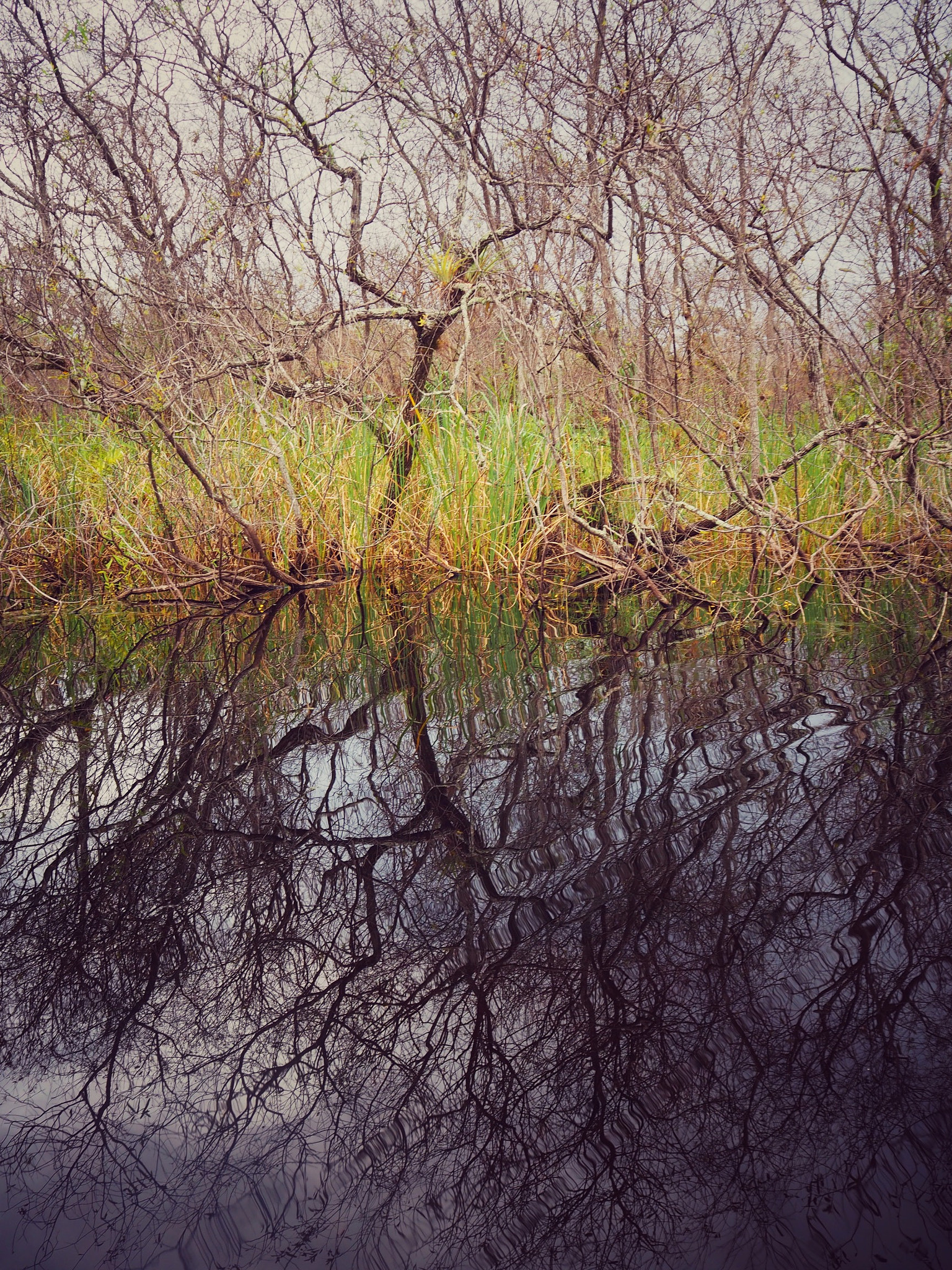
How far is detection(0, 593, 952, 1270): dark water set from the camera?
2.54ft

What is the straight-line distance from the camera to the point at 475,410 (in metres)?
5.49

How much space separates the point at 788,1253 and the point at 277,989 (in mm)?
669

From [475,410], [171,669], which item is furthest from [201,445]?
[171,669]

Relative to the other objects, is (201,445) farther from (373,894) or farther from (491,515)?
(373,894)

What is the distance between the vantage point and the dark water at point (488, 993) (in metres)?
0.77

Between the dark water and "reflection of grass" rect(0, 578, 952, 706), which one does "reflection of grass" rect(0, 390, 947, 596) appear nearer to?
"reflection of grass" rect(0, 578, 952, 706)

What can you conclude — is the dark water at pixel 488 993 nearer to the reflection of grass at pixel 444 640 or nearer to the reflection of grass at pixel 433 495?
the reflection of grass at pixel 444 640

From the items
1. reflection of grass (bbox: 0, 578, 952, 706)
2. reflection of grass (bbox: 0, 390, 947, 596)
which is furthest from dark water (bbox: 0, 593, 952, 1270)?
reflection of grass (bbox: 0, 390, 947, 596)

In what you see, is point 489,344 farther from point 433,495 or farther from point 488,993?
point 488,993

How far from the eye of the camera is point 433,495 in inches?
204

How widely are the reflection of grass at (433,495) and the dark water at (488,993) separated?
8.82 ft

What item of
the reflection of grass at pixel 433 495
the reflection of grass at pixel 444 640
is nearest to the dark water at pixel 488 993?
the reflection of grass at pixel 444 640

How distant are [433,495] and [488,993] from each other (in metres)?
4.30

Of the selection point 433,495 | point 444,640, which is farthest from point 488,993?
point 433,495
